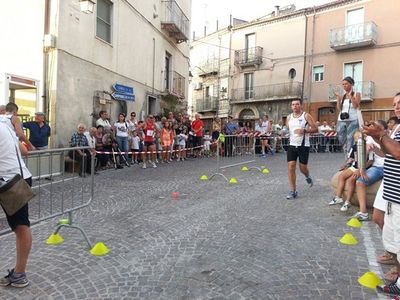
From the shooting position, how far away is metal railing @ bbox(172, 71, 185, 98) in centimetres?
2295

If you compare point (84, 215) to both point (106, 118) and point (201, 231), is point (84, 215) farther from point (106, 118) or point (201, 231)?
point (106, 118)

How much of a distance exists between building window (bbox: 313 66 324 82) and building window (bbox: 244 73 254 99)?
6.44m

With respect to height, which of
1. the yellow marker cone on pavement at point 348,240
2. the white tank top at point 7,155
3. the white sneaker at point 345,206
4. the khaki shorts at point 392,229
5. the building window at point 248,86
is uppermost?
the building window at point 248,86

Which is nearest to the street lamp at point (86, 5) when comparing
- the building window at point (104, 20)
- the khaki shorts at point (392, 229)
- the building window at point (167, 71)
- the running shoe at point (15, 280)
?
the building window at point (104, 20)

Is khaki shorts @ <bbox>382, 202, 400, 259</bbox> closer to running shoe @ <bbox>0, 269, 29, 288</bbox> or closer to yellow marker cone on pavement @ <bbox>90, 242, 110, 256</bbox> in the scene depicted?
yellow marker cone on pavement @ <bbox>90, 242, 110, 256</bbox>

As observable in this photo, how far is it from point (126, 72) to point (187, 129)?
141 inches

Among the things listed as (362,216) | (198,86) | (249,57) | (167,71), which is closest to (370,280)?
(362,216)

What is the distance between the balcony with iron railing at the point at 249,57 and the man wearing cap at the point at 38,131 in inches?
1106

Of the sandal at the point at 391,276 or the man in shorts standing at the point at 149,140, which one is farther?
the man in shorts standing at the point at 149,140

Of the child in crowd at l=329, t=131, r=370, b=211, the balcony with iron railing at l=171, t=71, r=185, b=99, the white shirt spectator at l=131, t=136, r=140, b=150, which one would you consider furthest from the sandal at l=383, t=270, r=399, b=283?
the balcony with iron railing at l=171, t=71, r=185, b=99

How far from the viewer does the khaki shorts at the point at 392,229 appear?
325 centimetres

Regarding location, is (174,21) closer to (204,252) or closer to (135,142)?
(135,142)

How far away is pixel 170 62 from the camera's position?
22.8 metres

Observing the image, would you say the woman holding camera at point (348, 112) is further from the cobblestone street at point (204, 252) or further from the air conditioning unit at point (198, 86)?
the air conditioning unit at point (198, 86)
